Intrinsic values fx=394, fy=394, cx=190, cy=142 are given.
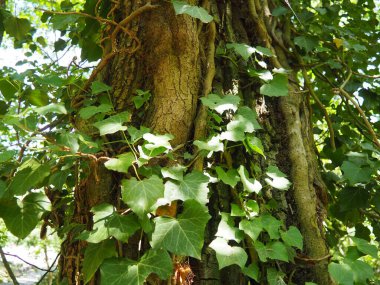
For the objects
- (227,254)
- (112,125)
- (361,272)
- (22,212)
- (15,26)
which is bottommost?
(361,272)

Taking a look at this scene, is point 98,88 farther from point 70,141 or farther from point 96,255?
point 96,255

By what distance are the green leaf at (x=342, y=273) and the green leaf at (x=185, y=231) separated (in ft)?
1.53

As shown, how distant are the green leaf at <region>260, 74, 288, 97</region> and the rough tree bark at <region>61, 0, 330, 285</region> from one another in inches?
4.5

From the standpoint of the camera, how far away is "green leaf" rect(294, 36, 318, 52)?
6.06 ft

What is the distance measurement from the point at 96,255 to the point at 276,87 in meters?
0.88

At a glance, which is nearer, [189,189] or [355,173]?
[189,189]

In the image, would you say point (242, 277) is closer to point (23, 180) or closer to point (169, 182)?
point (169, 182)

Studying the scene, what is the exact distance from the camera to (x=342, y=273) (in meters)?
1.22

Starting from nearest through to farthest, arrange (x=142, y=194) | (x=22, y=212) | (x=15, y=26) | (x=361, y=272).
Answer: (x=142, y=194)
(x=22, y=212)
(x=361, y=272)
(x=15, y=26)

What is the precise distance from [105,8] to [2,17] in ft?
1.62

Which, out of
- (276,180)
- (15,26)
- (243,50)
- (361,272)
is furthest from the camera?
(15,26)

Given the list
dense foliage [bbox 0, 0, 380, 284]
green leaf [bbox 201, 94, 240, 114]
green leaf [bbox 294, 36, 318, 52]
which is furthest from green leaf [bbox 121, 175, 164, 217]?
green leaf [bbox 294, 36, 318, 52]

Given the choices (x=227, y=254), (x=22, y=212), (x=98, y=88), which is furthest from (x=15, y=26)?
→ (x=227, y=254)

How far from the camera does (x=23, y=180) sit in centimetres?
110
